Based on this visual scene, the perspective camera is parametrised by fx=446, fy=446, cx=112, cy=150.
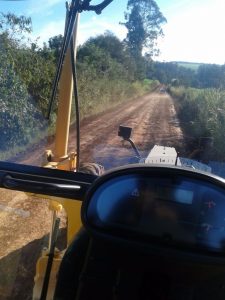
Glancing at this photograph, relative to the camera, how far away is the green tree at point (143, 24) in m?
1.58

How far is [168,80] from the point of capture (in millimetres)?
1828

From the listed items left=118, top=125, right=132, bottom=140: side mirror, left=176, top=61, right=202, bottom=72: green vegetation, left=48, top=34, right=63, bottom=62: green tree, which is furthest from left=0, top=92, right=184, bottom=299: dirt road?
left=48, top=34, right=63, bottom=62: green tree

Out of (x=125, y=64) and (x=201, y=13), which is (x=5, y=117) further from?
(x=201, y=13)

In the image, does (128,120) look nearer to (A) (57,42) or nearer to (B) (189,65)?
(A) (57,42)

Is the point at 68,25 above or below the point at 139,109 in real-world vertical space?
above

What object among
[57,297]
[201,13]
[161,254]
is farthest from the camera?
[201,13]

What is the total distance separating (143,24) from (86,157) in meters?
1.41

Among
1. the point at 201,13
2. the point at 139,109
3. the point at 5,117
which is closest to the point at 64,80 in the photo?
the point at 139,109

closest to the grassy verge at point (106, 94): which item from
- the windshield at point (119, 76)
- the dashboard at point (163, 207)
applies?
the windshield at point (119, 76)

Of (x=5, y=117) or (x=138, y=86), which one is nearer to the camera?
(x=138, y=86)

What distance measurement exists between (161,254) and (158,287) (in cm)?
8

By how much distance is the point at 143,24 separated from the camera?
1719mm

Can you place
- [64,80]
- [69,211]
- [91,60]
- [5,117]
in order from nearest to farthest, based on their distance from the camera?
[69,211] → [91,60] → [64,80] → [5,117]

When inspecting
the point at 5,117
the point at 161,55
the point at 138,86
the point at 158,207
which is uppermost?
the point at 161,55
